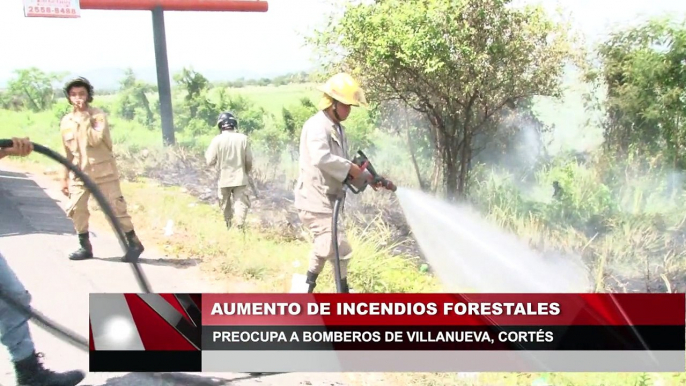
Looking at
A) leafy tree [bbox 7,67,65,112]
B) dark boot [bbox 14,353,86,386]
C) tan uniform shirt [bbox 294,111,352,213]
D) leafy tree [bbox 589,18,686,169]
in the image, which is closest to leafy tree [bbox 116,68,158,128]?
leafy tree [bbox 7,67,65,112]

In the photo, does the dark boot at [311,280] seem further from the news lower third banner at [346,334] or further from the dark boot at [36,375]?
the dark boot at [36,375]

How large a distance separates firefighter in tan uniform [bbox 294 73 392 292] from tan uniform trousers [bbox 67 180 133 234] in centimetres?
87

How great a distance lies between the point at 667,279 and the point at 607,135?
0.75 m

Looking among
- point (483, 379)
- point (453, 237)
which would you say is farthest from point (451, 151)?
point (483, 379)

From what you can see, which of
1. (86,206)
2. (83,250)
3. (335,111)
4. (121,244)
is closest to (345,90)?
(335,111)

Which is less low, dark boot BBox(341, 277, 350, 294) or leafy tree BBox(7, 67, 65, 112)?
leafy tree BBox(7, 67, 65, 112)

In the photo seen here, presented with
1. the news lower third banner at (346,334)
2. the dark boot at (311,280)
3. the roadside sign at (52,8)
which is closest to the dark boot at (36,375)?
the news lower third banner at (346,334)

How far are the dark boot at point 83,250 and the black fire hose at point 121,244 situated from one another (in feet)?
0.72

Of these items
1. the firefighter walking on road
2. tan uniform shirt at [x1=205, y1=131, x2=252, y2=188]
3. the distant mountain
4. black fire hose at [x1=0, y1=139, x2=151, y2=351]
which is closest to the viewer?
black fire hose at [x1=0, y1=139, x2=151, y2=351]

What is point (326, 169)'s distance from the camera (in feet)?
9.49

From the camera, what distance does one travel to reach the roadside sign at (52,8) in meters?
2.77

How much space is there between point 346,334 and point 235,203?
97cm

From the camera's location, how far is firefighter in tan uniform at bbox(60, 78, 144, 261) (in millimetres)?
3037

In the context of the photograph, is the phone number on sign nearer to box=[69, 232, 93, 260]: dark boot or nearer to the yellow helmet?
box=[69, 232, 93, 260]: dark boot
